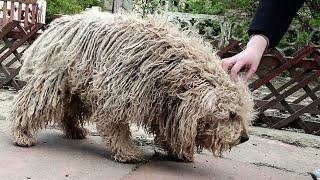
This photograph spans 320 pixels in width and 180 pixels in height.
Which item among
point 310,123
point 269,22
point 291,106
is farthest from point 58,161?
point 291,106

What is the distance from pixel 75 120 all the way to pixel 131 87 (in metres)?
0.82

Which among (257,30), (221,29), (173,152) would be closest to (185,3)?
(221,29)

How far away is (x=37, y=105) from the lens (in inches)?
135

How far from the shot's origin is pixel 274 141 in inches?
181

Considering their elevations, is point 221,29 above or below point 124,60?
below

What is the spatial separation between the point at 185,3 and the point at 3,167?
38.3ft

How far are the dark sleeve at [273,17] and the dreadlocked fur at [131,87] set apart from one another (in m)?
0.93

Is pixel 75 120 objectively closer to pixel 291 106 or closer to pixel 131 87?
pixel 131 87

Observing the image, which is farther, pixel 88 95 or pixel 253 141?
pixel 253 141

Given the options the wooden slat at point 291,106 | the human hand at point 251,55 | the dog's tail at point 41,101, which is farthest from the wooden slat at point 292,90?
the human hand at point 251,55

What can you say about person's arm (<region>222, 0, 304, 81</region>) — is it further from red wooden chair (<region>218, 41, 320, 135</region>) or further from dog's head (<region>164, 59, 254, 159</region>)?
red wooden chair (<region>218, 41, 320, 135</region>)

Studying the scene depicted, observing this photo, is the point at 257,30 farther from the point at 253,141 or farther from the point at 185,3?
the point at 185,3

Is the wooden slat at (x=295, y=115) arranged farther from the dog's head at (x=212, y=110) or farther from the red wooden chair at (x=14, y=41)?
the red wooden chair at (x=14, y=41)

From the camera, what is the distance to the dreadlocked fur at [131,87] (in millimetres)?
3059
